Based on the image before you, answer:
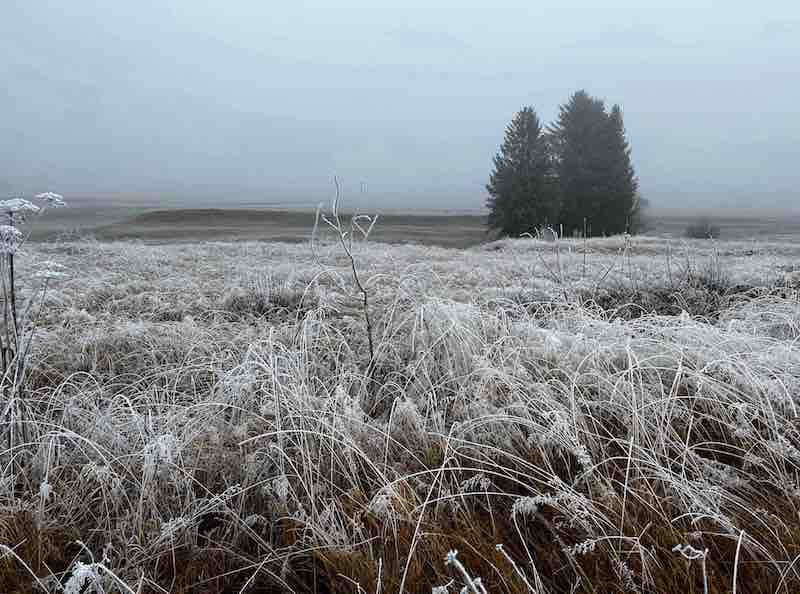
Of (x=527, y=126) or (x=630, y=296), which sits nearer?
(x=630, y=296)

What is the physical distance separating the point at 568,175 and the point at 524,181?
4766mm

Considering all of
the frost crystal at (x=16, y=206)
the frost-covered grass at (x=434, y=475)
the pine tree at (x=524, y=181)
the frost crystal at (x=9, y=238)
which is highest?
the pine tree at (x=524, y=181)

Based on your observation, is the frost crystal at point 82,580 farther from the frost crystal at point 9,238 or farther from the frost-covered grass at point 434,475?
the frost crystal at point 9,238

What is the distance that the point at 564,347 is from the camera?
3340 millimetres

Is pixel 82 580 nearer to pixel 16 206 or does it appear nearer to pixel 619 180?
pixel 16 206

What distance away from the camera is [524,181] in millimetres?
35281

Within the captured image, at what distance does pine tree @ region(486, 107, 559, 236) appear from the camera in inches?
1380

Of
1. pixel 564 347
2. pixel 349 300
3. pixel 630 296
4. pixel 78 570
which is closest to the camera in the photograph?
pixel 78 570

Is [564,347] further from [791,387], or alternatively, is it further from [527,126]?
[527,126]

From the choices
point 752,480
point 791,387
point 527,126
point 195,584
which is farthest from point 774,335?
point 527,126

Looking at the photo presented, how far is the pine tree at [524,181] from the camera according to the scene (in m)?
35.1

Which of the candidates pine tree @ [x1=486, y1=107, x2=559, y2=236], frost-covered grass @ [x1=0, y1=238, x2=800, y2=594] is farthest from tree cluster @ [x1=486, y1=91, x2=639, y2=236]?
frost-covered grass @ [x1=0, y1=238, x2=800, y2=594]

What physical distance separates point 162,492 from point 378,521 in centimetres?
92

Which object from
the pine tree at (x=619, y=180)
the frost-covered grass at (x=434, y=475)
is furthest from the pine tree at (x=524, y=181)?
the frost-covered grass at (x=434, y=475)
